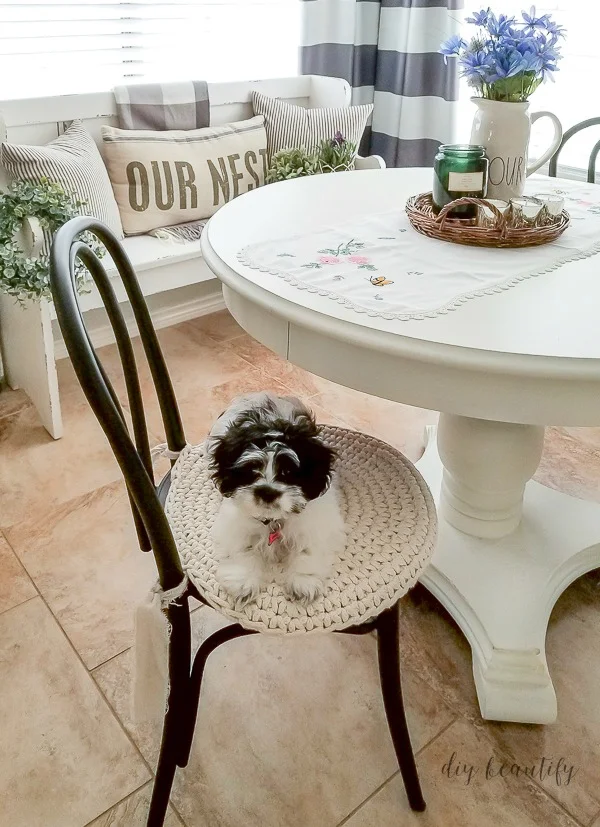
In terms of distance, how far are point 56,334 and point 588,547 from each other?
6.30 feet

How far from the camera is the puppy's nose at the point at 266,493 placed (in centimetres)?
82

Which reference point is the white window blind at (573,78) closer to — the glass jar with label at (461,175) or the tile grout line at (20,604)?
the glass jar with label at (461,175)

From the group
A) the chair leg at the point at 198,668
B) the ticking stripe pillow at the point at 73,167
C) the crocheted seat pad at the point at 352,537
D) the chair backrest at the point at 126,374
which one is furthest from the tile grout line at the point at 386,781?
the ticking stripe pillow at the point at 73,167

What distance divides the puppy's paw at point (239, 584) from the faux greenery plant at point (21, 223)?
106 centimetres

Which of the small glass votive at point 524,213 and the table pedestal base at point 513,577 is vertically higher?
the small glass votive at point 524,213

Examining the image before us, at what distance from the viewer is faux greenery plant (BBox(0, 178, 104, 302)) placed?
169 cm

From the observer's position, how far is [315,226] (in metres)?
1.26

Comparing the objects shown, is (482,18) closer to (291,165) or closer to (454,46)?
(454,46)

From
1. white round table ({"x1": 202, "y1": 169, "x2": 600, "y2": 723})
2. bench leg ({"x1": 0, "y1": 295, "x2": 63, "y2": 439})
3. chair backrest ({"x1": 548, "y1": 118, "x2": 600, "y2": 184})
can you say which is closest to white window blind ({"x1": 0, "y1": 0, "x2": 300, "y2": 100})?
bench leg ({"x1": 0, "y1": 295, "x2": 63, "y2": 439})

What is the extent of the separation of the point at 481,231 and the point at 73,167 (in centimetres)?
134

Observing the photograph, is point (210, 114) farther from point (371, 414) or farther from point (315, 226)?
point (315, 226)

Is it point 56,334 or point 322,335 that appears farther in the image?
point 56,334

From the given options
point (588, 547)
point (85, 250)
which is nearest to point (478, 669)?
point (588, 547)

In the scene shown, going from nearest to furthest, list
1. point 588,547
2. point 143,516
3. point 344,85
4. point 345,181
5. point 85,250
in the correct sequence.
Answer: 1. point 143,516
2. point 85,250
3. point 588,547
4. point 345,181
5. point 344,85
